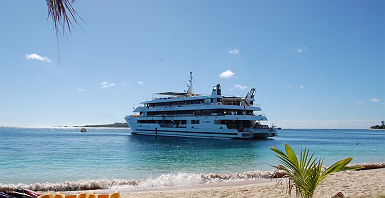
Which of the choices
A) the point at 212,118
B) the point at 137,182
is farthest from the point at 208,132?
the point at 137,182

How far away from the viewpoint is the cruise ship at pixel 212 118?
33.7 metres

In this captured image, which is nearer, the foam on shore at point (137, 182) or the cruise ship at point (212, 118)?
the foam on shore at point (137, 182)

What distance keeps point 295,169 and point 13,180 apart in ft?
34.5

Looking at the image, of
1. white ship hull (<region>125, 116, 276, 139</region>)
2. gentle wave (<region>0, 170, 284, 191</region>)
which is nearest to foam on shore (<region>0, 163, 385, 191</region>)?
gentle wave (<region>0, 170, 284, 191</region>)

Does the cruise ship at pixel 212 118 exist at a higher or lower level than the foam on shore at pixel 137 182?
higher

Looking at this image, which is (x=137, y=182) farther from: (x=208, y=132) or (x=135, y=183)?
(x=208, y=132)

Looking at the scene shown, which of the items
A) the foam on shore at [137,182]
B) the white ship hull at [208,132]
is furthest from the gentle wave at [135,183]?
the white ship hull at [208,132]

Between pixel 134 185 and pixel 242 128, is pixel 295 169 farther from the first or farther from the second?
pixel 242 128

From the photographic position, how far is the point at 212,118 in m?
34.5

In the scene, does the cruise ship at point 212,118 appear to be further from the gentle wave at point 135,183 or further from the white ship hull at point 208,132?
the gentle wave at point 135,183

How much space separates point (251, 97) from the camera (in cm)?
3744

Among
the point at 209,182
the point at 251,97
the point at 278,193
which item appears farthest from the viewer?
the point at 251,97

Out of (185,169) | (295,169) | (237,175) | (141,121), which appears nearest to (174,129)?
(141,121)

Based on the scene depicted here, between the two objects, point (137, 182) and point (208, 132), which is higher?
point (208, 132)
